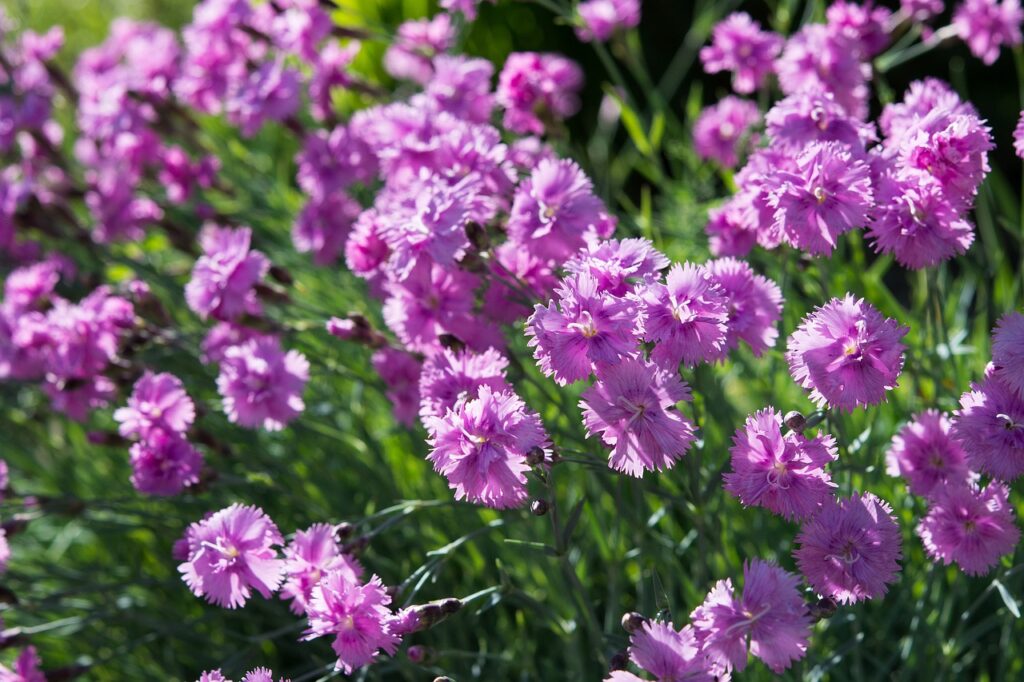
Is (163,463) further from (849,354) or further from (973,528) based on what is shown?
(973,528)

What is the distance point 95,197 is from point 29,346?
2.49 feet

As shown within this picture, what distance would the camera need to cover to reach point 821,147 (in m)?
1.32

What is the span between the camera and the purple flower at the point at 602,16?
7.05 feet

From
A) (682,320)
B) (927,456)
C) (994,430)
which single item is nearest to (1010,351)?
(994,430)

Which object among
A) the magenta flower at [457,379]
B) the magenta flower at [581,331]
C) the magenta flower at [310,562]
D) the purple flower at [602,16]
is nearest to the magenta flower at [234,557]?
the magenta flower at [310,562]

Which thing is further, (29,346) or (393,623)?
(29,346)

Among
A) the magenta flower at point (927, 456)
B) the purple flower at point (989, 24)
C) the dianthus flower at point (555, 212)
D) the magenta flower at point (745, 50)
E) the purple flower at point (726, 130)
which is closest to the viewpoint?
the magenta flower at point (927, 456)

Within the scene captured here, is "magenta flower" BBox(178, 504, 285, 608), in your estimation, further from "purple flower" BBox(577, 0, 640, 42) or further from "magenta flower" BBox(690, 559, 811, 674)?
"purple flower" BBox(577, 0, 640, 42)

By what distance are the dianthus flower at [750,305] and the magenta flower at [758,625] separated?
330mm

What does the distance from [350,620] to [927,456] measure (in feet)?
2.50

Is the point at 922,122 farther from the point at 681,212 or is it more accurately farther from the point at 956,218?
the point at 681,212

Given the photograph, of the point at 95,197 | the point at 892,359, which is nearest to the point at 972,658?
the point at 892,359

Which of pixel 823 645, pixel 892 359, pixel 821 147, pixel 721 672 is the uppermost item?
pixel 821 147

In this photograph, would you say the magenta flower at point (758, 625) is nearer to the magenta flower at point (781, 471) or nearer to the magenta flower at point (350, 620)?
the magenta flower at point (781, 471)
